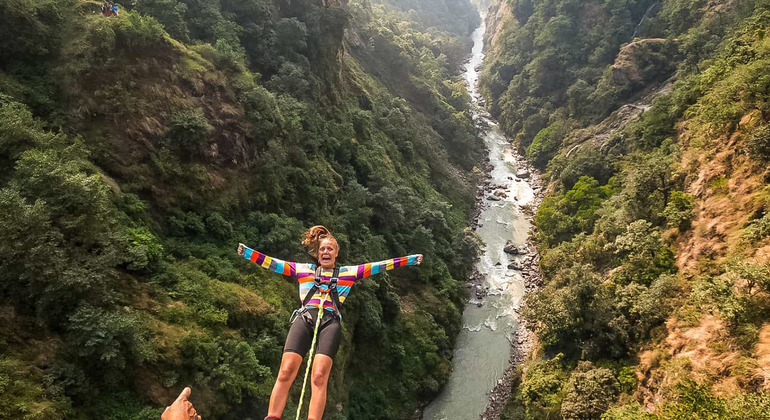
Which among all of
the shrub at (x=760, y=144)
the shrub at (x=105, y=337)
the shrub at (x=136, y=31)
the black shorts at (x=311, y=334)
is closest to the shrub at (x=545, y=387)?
the shrub at (x=760, y=144)

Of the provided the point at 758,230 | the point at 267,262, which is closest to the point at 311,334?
the point at 267,262

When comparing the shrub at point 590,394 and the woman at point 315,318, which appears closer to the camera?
the woman at point 315,318

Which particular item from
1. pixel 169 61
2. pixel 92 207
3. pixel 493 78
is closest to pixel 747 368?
pixel 92 207

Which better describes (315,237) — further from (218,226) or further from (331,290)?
(218,226)

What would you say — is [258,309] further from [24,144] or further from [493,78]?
[493,78]

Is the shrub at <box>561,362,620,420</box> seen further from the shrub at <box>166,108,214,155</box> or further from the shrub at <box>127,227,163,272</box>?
the shrub at <box>166,108,214,155</box>

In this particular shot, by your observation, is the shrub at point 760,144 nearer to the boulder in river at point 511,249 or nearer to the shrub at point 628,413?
the shrub at point 628,413
